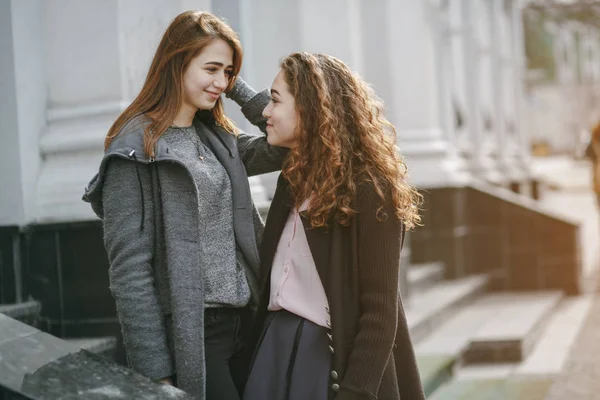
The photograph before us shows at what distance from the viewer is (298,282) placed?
9.45 feet

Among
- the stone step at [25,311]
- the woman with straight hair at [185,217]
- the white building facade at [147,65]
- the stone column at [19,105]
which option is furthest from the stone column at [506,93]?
the woman with straight hair at [185,217]

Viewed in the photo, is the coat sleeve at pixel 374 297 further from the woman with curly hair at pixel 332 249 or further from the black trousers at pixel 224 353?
the black trousers at pixel 224 353

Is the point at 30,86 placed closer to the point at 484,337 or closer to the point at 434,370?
the point at 434,370

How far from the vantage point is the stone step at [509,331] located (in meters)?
7.00

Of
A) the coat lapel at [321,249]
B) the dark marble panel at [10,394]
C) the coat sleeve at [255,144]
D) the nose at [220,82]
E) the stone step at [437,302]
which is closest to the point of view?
the dark marble panel at [10,394]

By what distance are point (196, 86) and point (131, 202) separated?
46 cm

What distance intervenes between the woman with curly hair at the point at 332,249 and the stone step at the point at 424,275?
4.99 m

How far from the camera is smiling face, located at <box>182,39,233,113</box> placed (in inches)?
113

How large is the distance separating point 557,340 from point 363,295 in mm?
5434

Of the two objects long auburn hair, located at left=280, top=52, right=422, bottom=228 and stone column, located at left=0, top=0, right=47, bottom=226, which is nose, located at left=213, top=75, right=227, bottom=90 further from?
stone column, located at left=0, top=0, right=47, bottom=226

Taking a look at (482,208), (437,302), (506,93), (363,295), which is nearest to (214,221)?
(363,295)

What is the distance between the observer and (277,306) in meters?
2.91

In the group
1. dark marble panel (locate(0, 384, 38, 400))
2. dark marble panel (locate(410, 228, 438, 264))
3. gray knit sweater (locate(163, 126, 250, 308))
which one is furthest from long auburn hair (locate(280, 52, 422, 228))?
dark marble panel (locate(410, 228, 438, 264))

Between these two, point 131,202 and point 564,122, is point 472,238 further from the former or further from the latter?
point 564,122
